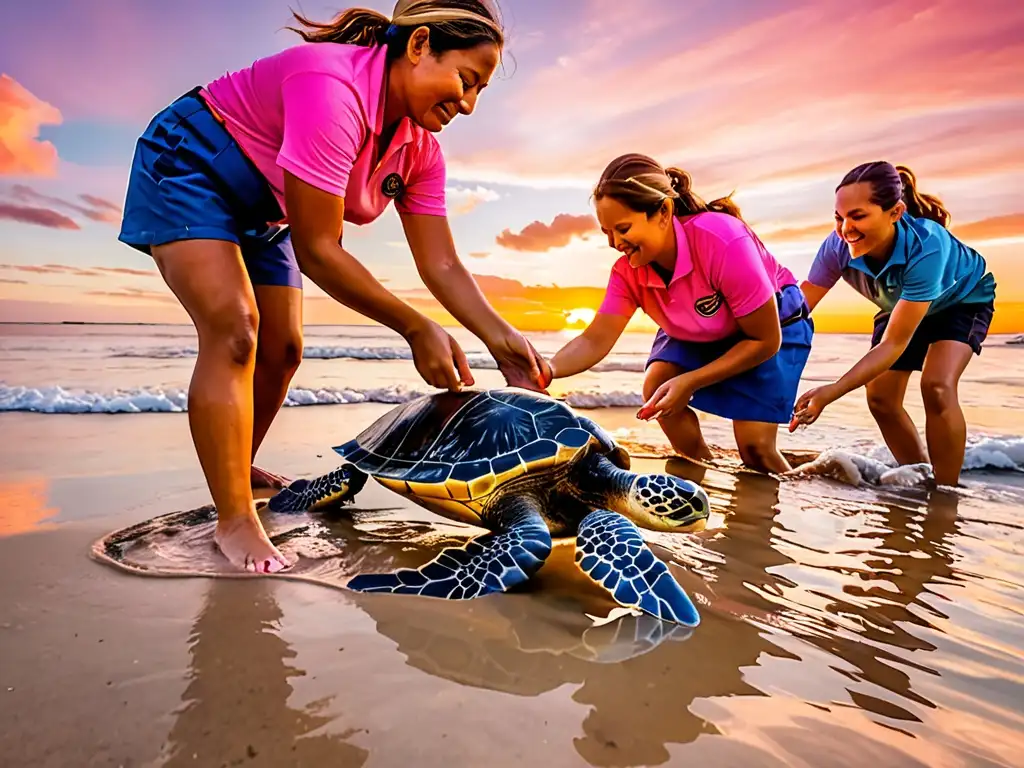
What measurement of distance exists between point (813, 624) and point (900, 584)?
508mm

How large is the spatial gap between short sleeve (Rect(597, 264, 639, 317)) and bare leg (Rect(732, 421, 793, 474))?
0.97m

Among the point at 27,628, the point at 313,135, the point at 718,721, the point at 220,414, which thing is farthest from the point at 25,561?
the point at 718,721

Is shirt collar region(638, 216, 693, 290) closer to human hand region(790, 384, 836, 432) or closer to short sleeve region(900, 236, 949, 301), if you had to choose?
human hand region(790, 384, 836, 432)

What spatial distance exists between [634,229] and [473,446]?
4.73 feet

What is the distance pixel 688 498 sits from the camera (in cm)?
177

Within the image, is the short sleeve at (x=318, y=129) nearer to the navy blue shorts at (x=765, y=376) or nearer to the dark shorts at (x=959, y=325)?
the navy blue shorts at (x=765, y=376)

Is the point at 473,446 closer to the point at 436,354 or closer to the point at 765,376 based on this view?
the point at 436,354

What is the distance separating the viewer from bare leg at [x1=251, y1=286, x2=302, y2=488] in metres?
2.50

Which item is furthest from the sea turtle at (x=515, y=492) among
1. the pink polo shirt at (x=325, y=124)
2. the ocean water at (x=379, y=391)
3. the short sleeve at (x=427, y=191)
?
the ocean water at (x=379, y=391)

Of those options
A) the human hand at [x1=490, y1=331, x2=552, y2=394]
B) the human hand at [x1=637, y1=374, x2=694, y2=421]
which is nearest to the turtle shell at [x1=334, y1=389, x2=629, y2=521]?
the human hand at [x1=490, y1=331, x2=552, y2=394]

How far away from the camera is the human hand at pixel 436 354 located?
184cm

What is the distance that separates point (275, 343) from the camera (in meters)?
2.54

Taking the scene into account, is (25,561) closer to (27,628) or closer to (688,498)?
(27,628)

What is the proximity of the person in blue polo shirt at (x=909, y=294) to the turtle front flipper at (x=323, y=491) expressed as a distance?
2292 millimetres
